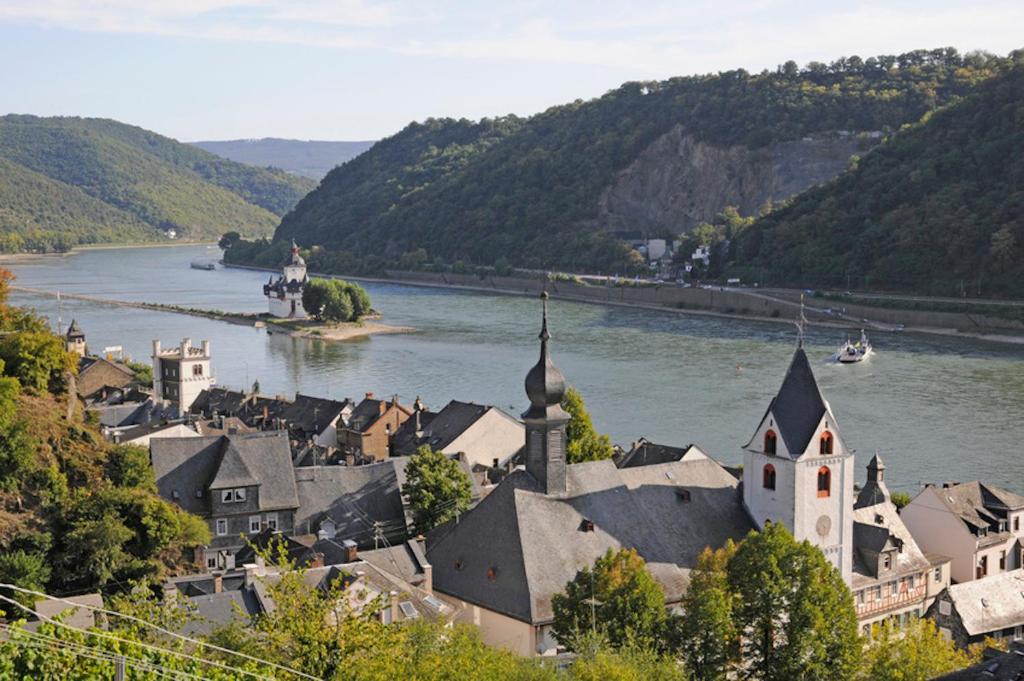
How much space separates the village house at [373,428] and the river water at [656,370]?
7998 millimetres

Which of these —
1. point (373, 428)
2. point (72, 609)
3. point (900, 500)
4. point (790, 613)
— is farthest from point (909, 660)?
point (373, 428)

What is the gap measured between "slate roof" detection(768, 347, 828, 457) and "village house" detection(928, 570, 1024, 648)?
3.65 metres

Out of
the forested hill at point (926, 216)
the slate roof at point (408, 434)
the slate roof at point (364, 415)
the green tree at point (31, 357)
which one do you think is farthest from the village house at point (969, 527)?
the forested hill at point (926, 216)

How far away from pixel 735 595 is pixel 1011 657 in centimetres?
452

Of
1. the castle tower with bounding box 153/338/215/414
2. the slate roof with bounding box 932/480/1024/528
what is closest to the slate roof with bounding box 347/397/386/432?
the castle tower with bounding box 153/338/215/414

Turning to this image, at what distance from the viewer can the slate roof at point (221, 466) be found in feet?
87.9

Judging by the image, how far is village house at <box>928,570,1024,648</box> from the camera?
2156 cm

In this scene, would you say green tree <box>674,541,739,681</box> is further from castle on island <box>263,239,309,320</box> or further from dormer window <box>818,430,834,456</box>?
castle on island <box>263,239,309,320</box>

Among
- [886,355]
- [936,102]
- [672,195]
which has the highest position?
[936,102]

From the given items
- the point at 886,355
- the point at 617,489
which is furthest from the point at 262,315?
the point at 617,489

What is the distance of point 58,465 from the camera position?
23.6 meters

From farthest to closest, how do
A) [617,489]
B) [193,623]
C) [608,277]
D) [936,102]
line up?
1. [936,102]
2. [608,277]
3. [617,489]
4. [193,623]

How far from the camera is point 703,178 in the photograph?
436 ft

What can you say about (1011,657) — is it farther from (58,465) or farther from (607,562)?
(58,465)
